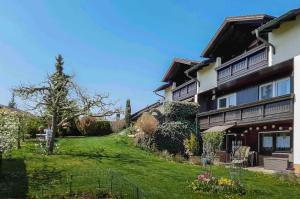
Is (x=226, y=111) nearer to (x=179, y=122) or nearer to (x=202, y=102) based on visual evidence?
(x=179, y=122)

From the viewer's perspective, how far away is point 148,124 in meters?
33.9

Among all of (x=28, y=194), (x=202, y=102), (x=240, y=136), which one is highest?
(x=202, y=102)

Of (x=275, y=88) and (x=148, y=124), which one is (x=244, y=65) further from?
(x=148, y=124)

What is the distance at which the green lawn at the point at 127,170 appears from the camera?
662 inches

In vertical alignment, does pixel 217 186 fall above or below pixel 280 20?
below

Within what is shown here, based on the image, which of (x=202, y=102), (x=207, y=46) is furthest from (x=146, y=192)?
(x=202, y=102)

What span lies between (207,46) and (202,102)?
244 inches

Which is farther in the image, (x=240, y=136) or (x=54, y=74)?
(x=240, y=136)

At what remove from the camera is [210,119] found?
117 ft

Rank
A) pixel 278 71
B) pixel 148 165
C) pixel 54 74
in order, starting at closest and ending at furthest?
1. pixel 148 165
2. pixel 278 71
3. pixel 54 74

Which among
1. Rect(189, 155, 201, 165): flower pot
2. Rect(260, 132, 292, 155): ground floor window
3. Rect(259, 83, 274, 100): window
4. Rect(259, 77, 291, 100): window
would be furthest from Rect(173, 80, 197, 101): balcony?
Rect(260, 132, 292, 155): ground floor window

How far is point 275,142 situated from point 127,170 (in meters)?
11.7

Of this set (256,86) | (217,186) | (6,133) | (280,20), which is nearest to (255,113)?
A: (256,86)

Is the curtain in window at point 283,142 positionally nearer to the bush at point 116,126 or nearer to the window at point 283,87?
the window at point 283,87
